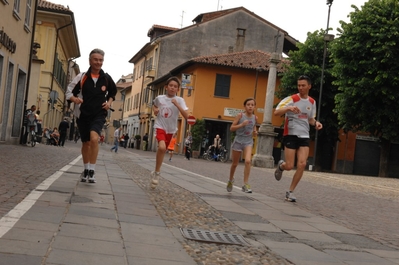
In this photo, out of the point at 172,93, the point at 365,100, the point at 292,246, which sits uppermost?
the point at 365,100

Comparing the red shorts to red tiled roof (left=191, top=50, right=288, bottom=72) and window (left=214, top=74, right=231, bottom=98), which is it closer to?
red tiled roof (left=191, top=50, right=288, bottom=72)

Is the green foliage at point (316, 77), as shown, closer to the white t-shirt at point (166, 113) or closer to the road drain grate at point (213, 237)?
the white t-shirt at point (166, 113)

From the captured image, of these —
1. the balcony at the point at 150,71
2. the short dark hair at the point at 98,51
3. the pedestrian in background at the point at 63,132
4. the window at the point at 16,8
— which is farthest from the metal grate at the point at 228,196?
the balcony at the point at 150,71

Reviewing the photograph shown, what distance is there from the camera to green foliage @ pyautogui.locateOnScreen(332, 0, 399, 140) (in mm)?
35625

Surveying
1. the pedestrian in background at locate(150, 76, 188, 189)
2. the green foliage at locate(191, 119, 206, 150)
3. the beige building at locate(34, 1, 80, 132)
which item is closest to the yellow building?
the green foliage at locate(191, 119, 206, 150)

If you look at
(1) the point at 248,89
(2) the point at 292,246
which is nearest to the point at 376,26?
(1) the point at 248,89

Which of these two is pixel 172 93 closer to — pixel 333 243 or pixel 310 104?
pixel 310 104

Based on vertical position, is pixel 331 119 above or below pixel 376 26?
below

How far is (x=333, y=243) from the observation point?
6.41 metres

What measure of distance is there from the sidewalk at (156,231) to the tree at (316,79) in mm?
35521

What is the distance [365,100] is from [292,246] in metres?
32.3

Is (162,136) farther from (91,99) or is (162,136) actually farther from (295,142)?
(295,142)

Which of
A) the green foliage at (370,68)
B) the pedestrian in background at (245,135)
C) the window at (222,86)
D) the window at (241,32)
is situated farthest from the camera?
the window at (241,32)

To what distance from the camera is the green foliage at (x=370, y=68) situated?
35.6m
